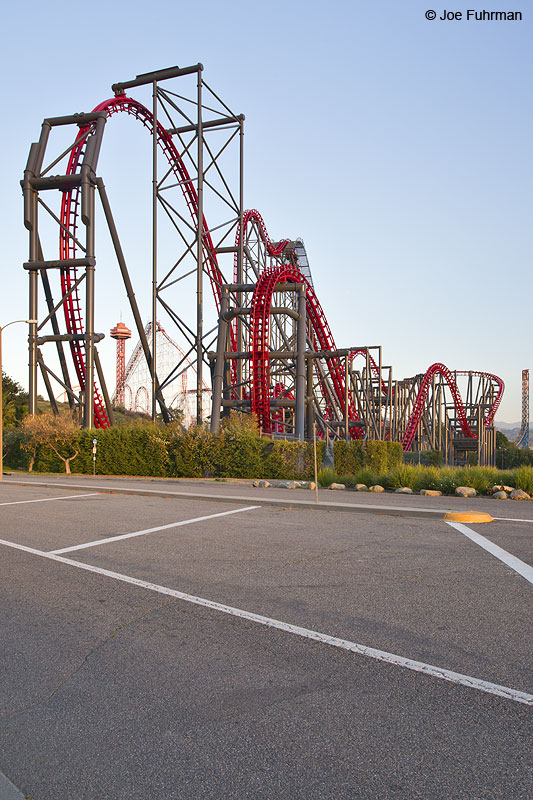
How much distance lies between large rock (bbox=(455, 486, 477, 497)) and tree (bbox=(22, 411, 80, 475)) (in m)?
20.5

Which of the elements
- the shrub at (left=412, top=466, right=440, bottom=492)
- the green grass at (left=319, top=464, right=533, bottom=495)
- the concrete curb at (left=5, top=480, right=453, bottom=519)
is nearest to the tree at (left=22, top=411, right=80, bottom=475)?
the concrete curb at (left=5, top=480, right=453, bottom=519)

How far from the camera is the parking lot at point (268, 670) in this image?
3021 millimetres

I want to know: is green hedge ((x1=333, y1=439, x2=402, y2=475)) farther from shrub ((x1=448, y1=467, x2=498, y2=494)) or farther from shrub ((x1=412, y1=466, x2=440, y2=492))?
shrub ((x1=448, y1=467, x2=498, y2=494))

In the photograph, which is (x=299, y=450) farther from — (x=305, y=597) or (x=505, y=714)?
(x=505, y=714)

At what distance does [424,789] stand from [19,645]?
334cm

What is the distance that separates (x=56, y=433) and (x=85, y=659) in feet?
96.9

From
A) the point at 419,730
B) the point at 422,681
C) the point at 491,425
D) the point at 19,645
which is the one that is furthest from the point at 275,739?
the point at 491,425

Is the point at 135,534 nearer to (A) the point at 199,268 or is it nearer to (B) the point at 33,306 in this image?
(A) the point at 199,268

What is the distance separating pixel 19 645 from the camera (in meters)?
4.98

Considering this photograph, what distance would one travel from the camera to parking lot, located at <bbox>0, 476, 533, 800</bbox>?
119 inches

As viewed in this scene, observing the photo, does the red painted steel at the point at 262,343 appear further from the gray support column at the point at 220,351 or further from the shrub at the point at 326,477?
the shrub at the point at 326,477

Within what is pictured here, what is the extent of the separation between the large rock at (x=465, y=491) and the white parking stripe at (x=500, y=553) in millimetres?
7339

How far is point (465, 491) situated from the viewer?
18.1m

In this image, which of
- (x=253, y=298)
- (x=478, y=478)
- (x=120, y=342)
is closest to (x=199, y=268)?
(x=253, y=298)
